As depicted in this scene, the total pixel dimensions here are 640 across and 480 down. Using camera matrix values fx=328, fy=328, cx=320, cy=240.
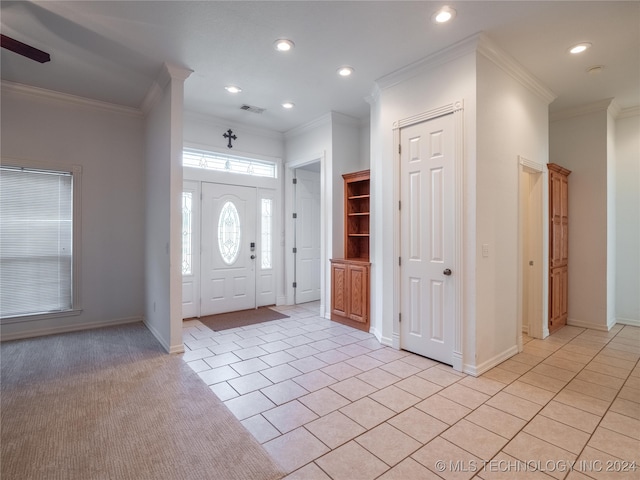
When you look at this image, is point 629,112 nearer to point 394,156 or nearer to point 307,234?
point 394,156

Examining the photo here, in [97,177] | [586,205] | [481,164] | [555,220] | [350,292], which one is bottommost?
[350,292]

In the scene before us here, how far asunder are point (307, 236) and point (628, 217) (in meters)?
4.82

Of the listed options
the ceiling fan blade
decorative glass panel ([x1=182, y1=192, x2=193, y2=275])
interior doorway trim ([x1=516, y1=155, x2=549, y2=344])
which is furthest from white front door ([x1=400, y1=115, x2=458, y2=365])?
the ceiling fan blade

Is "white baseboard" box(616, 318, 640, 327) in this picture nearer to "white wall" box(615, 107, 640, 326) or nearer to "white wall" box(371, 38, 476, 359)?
"white wall" box(615, 107, 640, 326)

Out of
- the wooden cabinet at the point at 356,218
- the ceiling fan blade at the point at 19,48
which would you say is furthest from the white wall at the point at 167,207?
the wooden cabinet at the point at 356,218

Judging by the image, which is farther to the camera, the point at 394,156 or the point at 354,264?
the point at 354,264

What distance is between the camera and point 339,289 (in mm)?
4793

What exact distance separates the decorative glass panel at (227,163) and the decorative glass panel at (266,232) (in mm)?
521

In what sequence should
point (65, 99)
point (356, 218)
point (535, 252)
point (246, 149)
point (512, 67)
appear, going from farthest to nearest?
point (246, 149) < point (356, 218) < point (65, 99) < point (535, 252) < point (512, 67)

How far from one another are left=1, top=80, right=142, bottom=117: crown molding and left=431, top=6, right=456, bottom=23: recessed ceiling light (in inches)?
162

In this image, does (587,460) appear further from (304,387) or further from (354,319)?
(354,319)

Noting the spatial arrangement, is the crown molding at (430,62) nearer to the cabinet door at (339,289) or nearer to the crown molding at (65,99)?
the cabinet door at (339,289)

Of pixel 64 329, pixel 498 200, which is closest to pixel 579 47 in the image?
pixel 498 200

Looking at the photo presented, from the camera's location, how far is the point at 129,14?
269cm
